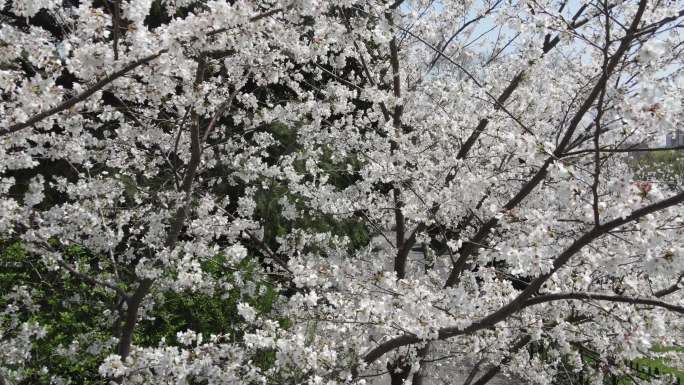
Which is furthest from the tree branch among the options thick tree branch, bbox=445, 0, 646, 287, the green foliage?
the green foliage

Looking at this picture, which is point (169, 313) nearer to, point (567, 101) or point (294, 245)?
point (294, 245)

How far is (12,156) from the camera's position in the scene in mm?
3494

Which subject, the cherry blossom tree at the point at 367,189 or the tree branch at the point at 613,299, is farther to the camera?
the cherry blossom tree at the point at 367,189

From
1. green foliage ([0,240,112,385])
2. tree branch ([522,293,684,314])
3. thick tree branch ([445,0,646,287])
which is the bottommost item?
tree branch ([522,293,684,314])

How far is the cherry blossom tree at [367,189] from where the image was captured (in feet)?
8.15

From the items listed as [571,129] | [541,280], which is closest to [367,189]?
[571,129]

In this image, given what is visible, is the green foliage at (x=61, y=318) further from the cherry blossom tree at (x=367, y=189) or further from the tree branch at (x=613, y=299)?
the tree branch at (x=613, y=299)

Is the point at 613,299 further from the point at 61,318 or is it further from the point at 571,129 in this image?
the point at 61,318

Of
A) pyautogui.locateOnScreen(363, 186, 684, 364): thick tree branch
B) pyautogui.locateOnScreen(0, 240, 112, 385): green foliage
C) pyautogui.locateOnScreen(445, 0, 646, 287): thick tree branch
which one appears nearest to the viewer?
pyautogui.locateOnScreen(363, 186, 684, 364): thick tree branch

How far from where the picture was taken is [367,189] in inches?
216

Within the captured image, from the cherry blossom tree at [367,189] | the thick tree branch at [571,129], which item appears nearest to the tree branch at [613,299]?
the cherry blossom tree at [367,189]

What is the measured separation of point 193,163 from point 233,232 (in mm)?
769

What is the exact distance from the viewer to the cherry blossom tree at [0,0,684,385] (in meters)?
2.48

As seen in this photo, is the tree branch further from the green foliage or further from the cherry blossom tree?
the green foliage
